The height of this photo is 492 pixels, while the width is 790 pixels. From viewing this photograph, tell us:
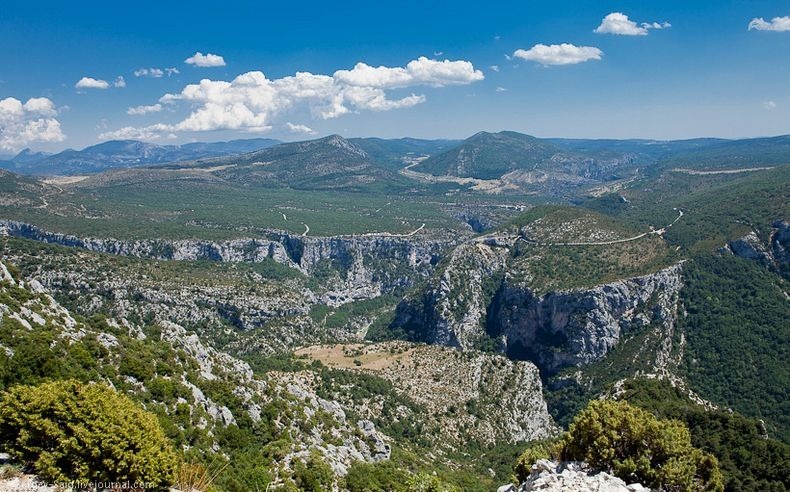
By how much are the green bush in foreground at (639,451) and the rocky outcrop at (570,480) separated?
143 cm

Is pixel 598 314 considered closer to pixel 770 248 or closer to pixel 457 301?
pixel 457 301

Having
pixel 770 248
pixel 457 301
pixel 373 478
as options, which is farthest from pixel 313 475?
pixel 770 248

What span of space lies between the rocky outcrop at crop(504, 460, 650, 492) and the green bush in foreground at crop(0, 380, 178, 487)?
20052 mm

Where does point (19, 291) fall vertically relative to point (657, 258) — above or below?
above

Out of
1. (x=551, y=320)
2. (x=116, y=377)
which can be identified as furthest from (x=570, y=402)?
(x=116, y=377)

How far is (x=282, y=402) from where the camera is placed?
54.7m

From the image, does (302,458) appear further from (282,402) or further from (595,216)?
(595,216)

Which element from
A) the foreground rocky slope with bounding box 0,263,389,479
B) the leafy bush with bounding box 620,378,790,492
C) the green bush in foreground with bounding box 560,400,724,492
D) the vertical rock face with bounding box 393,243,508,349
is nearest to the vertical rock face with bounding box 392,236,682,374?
the vertical rock face with bounding box 393,243,508,349

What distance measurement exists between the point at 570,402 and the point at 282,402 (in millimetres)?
82738

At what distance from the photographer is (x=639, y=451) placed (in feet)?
104

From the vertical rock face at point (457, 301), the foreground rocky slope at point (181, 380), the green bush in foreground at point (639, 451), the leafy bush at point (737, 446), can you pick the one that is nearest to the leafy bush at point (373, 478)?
the foreground rocky slope at point (181, 380)

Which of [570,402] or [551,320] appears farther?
[551,320]

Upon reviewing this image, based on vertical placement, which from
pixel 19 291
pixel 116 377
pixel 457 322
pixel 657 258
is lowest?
pixel 457 322

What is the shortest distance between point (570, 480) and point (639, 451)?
5946 millimetres
